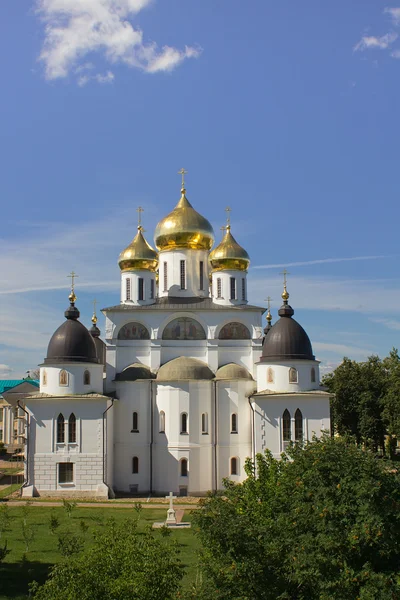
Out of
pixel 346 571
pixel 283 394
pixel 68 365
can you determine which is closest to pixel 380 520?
pixel 346 571

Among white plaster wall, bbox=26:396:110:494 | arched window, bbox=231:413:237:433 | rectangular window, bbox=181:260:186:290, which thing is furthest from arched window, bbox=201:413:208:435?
rectangular window, bbox=181:260:186:290

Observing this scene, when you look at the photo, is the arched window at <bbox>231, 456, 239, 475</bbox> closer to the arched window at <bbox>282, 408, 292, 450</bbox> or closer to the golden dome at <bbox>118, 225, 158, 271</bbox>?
the arched window at <bbox>282, 408, 292, 450</bbox>

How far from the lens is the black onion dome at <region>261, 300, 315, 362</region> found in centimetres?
3167

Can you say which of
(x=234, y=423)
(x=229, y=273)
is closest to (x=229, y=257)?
(x=229, y=273)

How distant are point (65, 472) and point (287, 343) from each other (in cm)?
1167

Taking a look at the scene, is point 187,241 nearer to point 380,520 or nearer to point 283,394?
point 283,394

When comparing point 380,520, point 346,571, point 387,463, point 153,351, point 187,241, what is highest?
point 187,241

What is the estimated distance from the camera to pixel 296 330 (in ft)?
105

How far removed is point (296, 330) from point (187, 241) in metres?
8.11

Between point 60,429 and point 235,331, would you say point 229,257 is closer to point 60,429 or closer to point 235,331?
point 235,331

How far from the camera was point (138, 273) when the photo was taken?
36031 millimetres

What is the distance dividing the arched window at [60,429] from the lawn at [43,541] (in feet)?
12.0

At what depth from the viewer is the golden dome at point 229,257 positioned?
119 ft

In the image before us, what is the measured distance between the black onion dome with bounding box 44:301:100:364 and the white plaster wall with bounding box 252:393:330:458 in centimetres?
815
